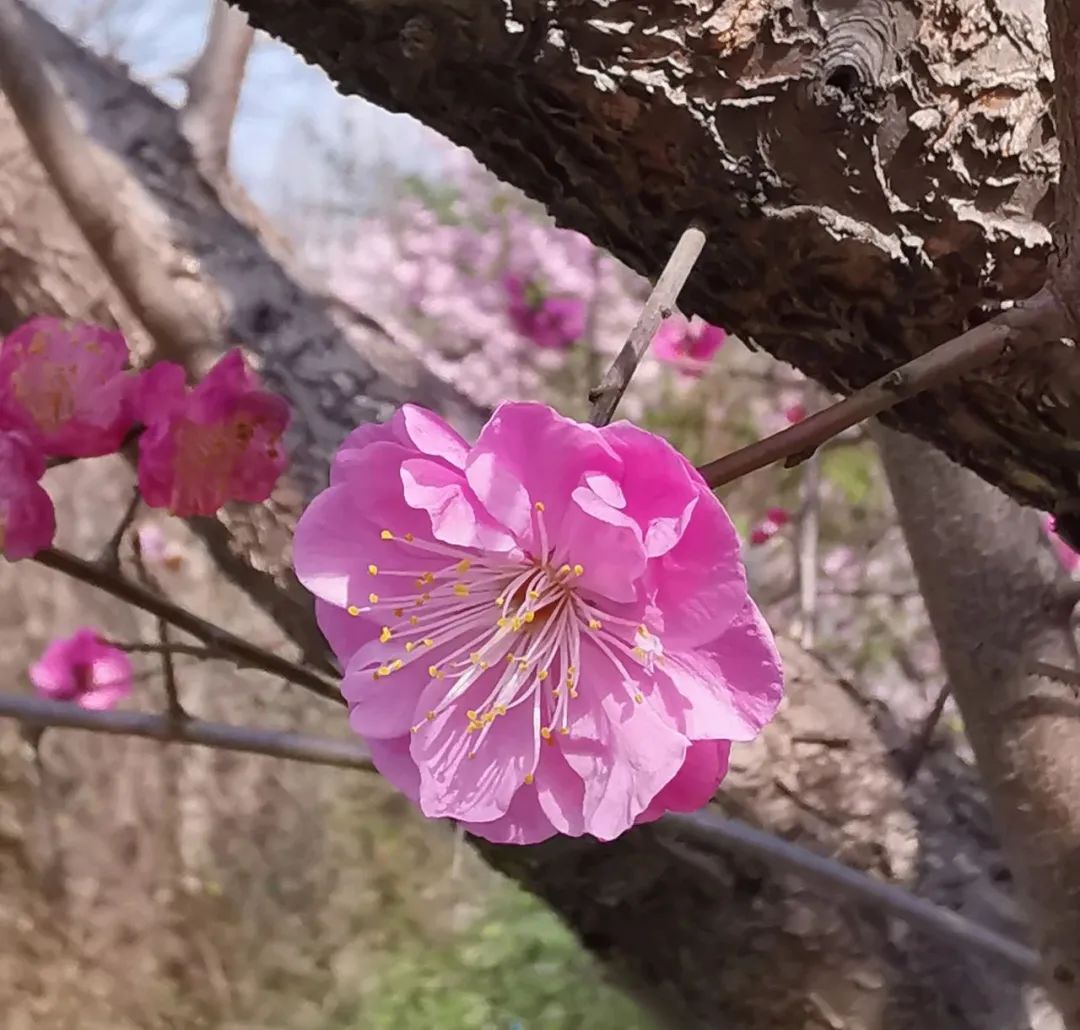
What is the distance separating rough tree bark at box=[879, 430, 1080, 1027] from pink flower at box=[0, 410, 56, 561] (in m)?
0.50

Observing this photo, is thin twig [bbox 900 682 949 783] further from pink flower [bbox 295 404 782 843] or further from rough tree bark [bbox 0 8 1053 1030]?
pink flower [bbox 295 404 782 843]

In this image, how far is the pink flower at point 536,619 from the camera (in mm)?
243

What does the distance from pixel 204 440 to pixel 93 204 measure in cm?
39

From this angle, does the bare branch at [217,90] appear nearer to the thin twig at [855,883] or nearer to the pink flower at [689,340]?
the pink flower at [689,340]

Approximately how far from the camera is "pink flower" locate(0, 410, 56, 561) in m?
0.42

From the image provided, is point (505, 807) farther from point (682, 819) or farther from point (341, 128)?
point (341, 128)

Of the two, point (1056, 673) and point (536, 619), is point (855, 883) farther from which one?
point (536, 619)

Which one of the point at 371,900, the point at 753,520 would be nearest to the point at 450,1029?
the point at 371,900

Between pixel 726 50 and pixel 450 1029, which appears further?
pixel 450 1029

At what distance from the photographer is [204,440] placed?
48 cm

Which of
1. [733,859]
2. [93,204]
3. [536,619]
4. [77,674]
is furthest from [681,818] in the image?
[93,204]

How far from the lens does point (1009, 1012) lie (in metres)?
0.66

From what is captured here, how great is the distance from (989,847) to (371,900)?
3.72 feet

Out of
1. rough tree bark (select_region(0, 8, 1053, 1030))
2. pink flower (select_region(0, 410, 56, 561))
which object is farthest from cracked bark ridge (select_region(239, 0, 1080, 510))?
rough tree bark (select_region(0, 8, 1053, 1030))
